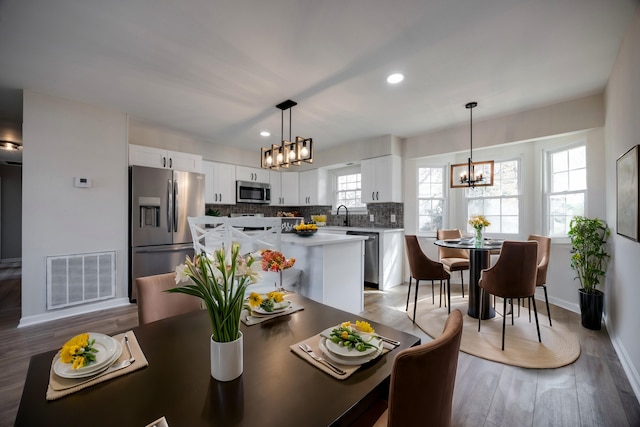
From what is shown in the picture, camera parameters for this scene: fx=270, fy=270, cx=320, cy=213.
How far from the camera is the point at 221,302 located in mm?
826

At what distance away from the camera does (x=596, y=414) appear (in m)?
1.63

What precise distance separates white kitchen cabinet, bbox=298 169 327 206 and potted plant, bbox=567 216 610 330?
13.4 ft

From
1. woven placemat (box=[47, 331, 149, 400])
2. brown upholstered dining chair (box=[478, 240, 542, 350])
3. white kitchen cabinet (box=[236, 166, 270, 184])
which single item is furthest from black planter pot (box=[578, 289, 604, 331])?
white kitchen cabinet (box=[236, 166, 270, 184])

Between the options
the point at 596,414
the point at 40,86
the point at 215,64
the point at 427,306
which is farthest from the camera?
the point at 427,306

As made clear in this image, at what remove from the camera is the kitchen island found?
281cm

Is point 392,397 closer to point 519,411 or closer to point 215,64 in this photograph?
point 519,411

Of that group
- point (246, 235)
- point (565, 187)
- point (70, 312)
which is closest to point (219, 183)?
point (70, 312)

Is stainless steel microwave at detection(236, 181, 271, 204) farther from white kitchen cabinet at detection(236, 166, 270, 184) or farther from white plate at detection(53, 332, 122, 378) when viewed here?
white plate at detection(53, 332, 122, 378)

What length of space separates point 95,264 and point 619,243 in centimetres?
553

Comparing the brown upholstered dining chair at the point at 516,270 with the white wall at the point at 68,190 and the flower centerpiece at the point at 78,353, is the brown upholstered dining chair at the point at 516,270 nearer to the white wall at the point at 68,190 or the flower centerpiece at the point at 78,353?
the flower centerpiece at the point at 78,353

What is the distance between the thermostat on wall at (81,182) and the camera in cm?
319

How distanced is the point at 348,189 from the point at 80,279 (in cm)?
454

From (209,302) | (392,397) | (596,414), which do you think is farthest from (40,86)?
(596,414)

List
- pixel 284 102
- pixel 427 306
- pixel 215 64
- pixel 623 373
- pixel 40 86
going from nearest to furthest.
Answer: pixel 623 373
pixel 215 64
pixel 40 86
pixel 284 102
pixel 427 306
